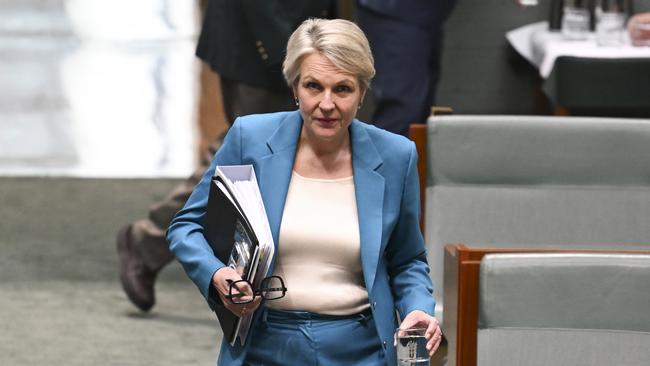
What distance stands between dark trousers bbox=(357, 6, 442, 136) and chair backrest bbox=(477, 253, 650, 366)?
101 inches

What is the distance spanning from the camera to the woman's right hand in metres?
2.70

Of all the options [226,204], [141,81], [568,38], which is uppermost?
[226,204]

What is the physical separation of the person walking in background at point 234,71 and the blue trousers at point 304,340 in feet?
8.18

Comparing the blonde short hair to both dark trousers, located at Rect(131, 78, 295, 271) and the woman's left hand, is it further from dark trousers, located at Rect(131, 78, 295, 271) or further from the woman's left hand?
dark trousers, located at Rect(131, 78, 295, 271)

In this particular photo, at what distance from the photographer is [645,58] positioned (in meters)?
5.23

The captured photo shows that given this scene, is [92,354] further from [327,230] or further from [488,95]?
[488,95]

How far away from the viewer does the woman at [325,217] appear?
9.14ft

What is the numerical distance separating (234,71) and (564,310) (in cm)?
253

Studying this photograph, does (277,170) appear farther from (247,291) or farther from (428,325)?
(428,325)

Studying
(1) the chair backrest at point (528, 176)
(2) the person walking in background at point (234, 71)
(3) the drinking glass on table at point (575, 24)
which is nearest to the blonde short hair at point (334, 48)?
(1) the chair backrest at point (528, 176)

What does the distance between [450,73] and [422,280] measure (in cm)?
445

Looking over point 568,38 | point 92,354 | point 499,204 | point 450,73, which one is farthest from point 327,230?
point 450,73

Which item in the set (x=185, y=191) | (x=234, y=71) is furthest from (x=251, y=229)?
(x=185, y=191)

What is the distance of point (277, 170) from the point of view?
2865 mm
